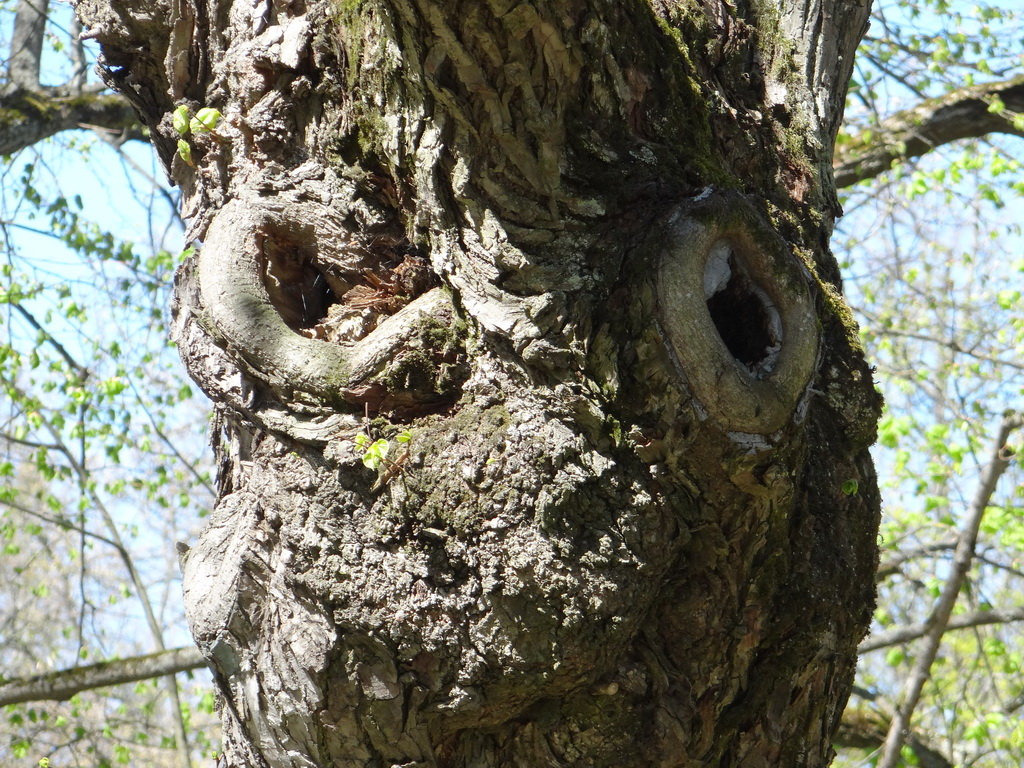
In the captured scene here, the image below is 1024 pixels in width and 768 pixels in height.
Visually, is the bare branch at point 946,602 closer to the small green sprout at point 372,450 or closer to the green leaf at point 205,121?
the small green sprout at point 372,450

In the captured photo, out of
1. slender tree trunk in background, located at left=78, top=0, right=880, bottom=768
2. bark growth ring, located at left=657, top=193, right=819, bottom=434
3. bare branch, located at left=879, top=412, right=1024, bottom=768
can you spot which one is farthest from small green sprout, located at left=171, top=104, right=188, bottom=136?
bare branch, located at left=879, top=412, right=1024, bottom=768

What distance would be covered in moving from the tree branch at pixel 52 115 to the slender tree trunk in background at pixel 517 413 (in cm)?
348

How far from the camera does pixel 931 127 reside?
4965 millimetres

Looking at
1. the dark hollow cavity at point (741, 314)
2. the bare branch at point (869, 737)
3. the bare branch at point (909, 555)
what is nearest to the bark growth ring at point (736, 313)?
the dark hollow cavity at point (741, 314)

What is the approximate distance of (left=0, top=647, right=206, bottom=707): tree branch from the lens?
162 inches

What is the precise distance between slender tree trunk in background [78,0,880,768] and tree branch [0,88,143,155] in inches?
137

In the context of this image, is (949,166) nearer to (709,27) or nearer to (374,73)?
(709,27)

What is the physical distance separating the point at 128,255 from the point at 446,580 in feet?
15.7

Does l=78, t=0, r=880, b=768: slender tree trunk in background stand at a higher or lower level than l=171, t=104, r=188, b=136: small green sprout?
lower

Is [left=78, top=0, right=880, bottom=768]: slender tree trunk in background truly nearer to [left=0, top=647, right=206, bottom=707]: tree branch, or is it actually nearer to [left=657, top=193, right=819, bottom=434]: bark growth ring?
[left=657, top=193, right=819, bottom=434]: bark growth ring

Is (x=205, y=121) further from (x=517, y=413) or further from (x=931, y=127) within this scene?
(x=931, y=127)

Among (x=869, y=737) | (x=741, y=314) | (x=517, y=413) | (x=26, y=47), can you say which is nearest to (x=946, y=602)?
(x=869, y=737)

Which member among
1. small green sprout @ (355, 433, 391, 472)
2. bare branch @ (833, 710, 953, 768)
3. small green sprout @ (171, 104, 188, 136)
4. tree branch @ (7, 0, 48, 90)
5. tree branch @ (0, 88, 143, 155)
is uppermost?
tree branch @ (7, 0, 48, 90)

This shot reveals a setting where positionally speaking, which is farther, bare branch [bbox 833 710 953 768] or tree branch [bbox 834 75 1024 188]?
tree branch [bbox 834 75 1024 188]
